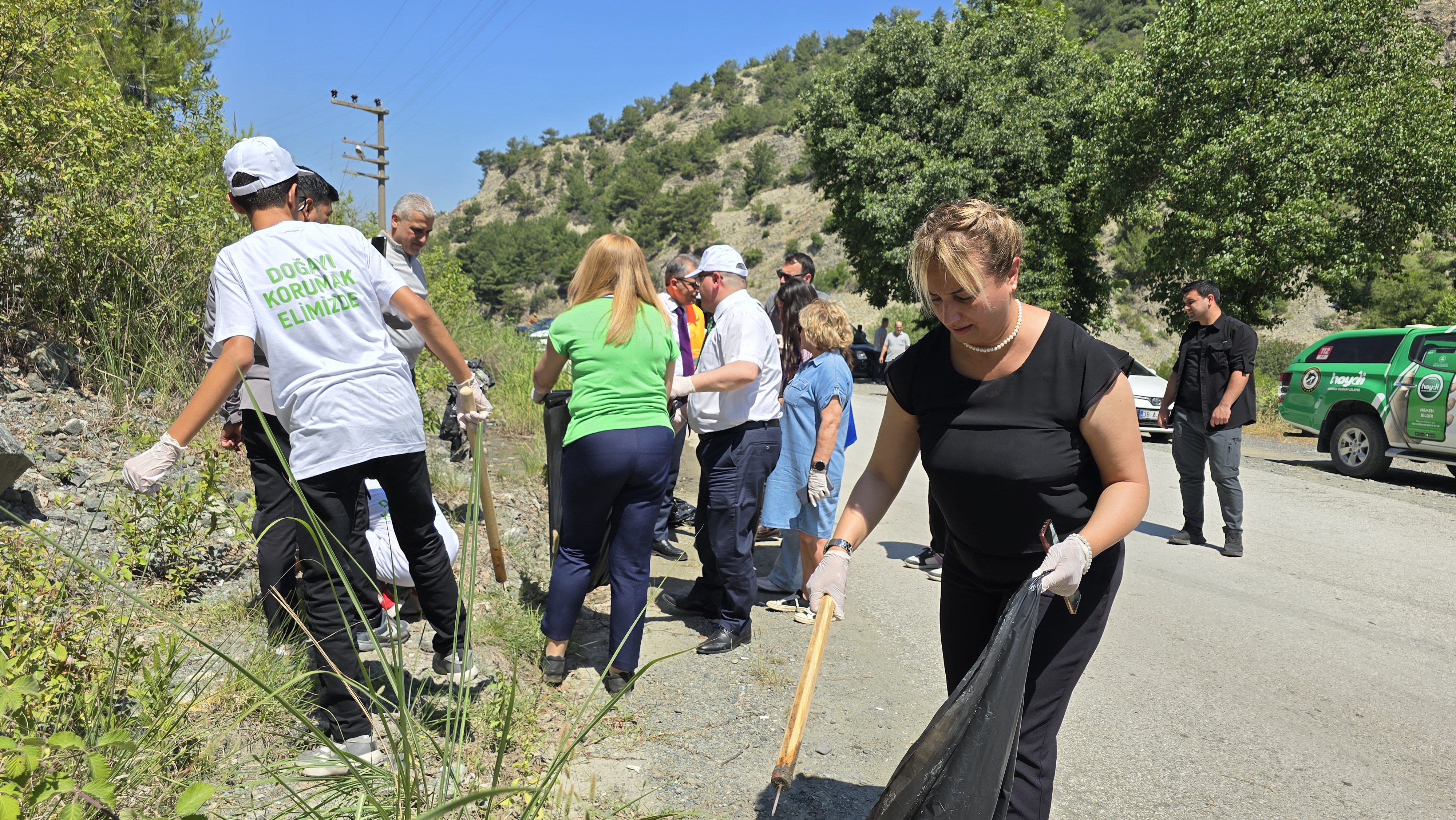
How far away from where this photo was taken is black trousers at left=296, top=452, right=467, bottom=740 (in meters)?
2.98

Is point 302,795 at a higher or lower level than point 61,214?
lower

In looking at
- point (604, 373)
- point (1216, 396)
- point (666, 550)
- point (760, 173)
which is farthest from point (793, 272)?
point (760, 173)

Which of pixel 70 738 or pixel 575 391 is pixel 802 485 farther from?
pixel 70 738

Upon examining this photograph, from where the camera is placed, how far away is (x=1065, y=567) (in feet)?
7.13

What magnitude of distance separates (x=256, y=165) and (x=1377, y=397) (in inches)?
498

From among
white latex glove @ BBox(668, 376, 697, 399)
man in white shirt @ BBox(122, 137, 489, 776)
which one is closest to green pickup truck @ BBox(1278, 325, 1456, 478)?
white latex glove @ BBox(668, 376, 697, 399)

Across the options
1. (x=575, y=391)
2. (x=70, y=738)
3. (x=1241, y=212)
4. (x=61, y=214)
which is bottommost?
(x=70, y=738)

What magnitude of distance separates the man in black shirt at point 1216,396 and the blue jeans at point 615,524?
526 cm

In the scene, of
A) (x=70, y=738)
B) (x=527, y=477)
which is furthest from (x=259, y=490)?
(x=527, y=477)

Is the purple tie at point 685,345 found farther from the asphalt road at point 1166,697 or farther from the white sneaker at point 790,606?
the white sneaker at point 790,606

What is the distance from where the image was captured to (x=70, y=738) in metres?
1.78

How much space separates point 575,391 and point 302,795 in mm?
1851

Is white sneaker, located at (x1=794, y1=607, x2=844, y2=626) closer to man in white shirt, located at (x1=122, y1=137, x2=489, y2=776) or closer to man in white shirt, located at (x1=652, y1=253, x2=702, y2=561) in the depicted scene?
man in white shirt, located at (x1=652, y1=253, x2=702, y2=561)

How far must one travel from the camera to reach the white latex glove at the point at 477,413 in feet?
10.8
